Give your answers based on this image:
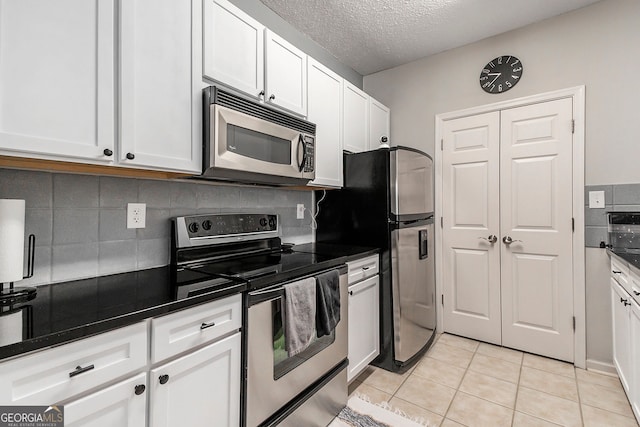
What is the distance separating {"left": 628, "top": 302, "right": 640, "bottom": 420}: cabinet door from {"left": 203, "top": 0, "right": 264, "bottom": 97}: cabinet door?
90.0 inches

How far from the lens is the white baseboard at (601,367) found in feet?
7.34

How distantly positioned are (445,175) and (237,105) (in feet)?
7.19

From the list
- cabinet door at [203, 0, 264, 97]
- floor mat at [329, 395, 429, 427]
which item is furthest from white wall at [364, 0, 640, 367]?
cabinet door at [203, 0, 264, 97]

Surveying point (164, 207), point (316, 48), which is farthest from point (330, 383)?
point (316, 48)

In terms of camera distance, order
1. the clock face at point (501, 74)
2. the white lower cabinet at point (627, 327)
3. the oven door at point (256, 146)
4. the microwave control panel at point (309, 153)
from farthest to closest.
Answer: the clock face at point (501, 74)
the microwave control panel at point (309, 153)
the white lower cabinet at point (627, 327)
the oven door at point (256, 146)

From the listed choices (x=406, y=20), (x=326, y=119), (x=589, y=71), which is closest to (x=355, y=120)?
(x=326, y=119)

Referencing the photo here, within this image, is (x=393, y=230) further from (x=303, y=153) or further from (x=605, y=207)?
(x=605, y=207)

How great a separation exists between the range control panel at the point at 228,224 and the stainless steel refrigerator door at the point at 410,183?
35.7 inches

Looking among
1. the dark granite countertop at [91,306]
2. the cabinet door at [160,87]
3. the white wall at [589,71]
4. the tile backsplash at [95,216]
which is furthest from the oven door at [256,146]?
the white wall at [589,71]

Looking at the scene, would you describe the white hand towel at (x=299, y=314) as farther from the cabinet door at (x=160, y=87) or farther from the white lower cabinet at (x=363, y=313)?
the cabinet door at (x=160, y=87)

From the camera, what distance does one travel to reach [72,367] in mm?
821

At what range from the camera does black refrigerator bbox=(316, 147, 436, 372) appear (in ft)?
7.29

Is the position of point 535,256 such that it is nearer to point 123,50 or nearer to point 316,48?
point 316,48

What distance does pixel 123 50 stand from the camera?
3.81 feet
